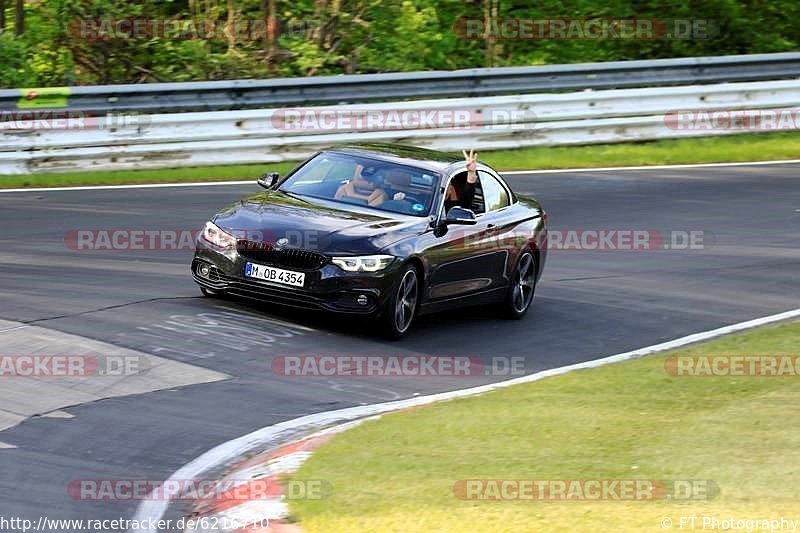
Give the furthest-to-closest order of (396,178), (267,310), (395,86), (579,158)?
(395,86), (579,158), (396,178), (267,310)

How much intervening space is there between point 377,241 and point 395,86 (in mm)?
10381

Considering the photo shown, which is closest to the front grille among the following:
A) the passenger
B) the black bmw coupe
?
the black bmw coupe

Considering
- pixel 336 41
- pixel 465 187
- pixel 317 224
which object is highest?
pixel 336 41

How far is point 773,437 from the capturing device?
8.60m

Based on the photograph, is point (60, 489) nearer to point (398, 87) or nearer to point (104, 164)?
point (104, 164)

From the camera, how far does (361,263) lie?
37.2 ft

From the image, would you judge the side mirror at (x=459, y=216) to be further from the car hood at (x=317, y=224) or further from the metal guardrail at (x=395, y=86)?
the metal guardrail at (x=395, y=86)

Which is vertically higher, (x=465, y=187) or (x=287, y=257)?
(x=465, y=187)

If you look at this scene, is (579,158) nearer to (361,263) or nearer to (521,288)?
(521,288)

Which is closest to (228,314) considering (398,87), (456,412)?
(456,412)

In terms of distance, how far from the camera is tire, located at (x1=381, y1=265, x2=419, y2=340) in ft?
37.7

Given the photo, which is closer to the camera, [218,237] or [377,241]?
[377,241]

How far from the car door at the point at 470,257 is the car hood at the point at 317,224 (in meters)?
0.34

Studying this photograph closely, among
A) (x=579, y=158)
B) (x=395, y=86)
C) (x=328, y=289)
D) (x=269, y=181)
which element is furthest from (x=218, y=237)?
(x=579, y=158)
